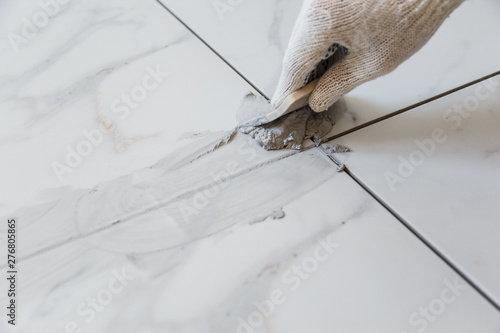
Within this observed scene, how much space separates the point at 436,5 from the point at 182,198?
1.59 ft

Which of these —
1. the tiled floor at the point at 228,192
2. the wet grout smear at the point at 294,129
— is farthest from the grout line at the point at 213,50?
the wet grout smear at the point at 294,129

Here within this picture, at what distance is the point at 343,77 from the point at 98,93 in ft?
1.65

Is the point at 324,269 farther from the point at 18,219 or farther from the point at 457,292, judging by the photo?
the point at 18,219

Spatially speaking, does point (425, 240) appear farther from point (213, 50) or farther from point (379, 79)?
point (213, 50)

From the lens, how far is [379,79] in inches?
37.0

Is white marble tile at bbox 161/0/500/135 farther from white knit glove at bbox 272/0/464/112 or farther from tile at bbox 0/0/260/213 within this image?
white knit glove at bbox 272/0/464/112

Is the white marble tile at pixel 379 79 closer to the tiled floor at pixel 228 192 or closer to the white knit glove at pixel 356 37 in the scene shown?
the tiled floor at pixel 228 192

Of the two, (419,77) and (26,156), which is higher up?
(26,156)

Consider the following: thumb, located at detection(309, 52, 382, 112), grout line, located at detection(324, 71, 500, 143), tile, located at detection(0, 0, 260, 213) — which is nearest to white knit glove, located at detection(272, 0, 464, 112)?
thumb, located at detection(309, 52, 382, 112)

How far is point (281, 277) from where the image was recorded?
658 mm

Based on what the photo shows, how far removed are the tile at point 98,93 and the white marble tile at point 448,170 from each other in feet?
0.96

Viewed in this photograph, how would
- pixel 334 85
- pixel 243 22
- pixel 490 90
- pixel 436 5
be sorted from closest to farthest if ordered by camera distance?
1. pixel 436 5
2. pixel 334 85
3. pixel 490 90
4. pixel 243 22

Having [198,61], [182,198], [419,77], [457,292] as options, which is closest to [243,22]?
[198,61]

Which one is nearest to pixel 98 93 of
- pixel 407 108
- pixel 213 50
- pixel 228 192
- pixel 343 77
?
pixel 213 50
